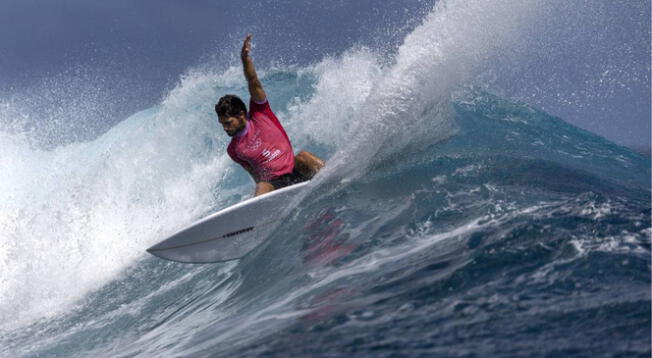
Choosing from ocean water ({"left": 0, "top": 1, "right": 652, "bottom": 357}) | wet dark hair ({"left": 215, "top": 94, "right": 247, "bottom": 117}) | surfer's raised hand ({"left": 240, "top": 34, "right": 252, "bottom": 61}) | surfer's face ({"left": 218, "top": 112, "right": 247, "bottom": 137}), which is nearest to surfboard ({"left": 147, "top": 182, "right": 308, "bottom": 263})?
ocean water ({"left": 0, "top": 1, "right": 652, "bottom": 357})

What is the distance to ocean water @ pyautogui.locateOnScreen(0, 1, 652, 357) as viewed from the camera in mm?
2633

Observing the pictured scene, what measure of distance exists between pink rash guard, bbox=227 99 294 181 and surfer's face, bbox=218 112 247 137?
6cm

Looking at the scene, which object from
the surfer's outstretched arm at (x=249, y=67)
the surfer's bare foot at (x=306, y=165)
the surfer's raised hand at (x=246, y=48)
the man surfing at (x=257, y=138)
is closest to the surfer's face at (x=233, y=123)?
the man surfing at (x=257, y=138)

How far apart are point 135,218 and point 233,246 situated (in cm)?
368

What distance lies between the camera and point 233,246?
5438 mm

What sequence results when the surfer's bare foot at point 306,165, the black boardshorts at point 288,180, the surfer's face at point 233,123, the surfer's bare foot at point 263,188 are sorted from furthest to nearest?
1. the surfer's bare foot at point 306,165
2. the black boardshorts at point 288,180
3. the surfer's bare foot at point 263,188
4. the surfer's face at point 233,123

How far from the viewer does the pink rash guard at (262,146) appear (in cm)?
562

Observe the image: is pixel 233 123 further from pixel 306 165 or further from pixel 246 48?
pixel 306 165

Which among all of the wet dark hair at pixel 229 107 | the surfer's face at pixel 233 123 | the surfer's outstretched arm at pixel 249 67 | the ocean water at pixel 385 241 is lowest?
the ocean water at pixel 385 241

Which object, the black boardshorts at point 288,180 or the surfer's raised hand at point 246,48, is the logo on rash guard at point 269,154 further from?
the surfer's raised hand at point 246,48

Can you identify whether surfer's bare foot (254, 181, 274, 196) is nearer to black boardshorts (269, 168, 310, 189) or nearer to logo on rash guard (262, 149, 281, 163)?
black boardshorts (269, 168, 310, 189)

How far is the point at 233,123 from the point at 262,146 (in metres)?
0.39

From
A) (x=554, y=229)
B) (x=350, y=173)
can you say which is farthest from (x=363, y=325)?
(x=350, y=173)

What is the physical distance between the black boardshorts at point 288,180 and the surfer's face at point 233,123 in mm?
638
